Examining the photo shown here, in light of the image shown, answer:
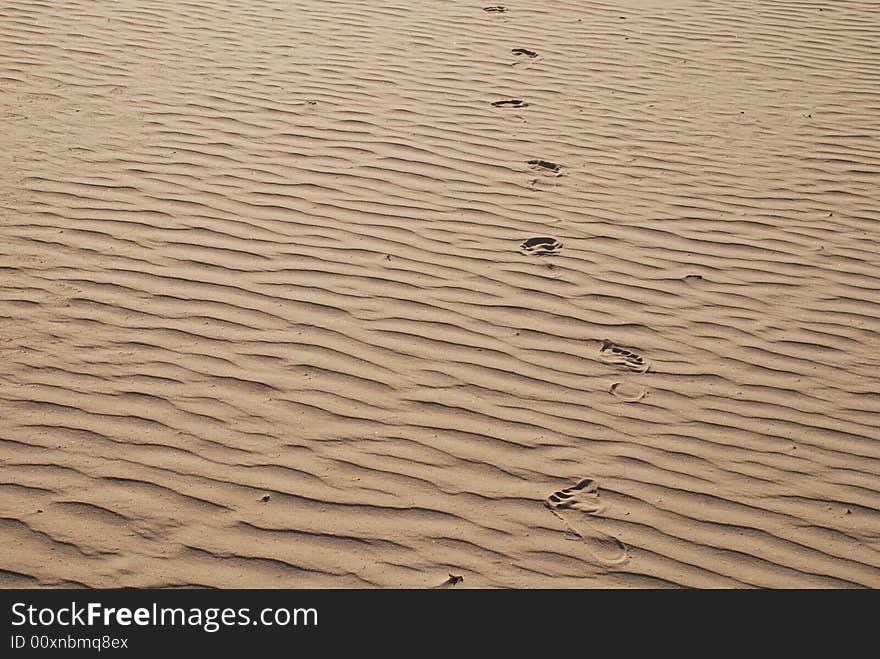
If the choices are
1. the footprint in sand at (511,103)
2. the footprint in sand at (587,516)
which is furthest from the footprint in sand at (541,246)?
the footprint in sand at (511,103)

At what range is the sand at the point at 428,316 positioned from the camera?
9.94 feet

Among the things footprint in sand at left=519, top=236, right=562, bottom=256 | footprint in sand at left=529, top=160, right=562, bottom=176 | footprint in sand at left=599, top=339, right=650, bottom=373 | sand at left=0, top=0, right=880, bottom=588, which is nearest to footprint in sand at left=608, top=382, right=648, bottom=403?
sand at left=0, top=0, right=880, bottom=588

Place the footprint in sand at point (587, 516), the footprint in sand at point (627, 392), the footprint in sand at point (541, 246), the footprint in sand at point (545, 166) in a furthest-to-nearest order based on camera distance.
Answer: the footprint in sand at point (545, 166) < the footprint in sand at point (541, 246) < the footprint in sand at point (627, 392) < the footprint in sand at point (587, 516)

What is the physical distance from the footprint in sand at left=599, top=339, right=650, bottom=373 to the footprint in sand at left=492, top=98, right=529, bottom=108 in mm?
2748

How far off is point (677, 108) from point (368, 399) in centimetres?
389

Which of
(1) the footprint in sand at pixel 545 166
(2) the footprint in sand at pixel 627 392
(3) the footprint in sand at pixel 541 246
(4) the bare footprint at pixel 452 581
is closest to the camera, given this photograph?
(4) the bare footprint at pixel 452 581

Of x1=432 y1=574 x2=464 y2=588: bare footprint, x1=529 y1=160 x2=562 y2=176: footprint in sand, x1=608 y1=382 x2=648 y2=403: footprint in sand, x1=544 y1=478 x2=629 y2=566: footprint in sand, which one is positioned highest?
x1=529 y1=160 x2=562 y2=176: footprint in sand

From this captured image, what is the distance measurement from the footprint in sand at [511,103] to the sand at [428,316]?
0.03m

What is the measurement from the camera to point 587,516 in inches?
123

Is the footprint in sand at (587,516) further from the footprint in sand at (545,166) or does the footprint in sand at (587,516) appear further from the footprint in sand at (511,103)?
the footprint in sand at (511,103)

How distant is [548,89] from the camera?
6457 millimetres

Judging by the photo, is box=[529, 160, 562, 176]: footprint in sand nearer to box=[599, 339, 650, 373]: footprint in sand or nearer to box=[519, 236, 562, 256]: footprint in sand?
box=[519, 236, 562, 256]: footprint in sand

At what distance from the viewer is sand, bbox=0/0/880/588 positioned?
9.94 ft

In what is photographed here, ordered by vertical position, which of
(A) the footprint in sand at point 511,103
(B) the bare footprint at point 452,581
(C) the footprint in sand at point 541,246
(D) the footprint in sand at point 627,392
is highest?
(A) the footprint in sand at point 511,103
